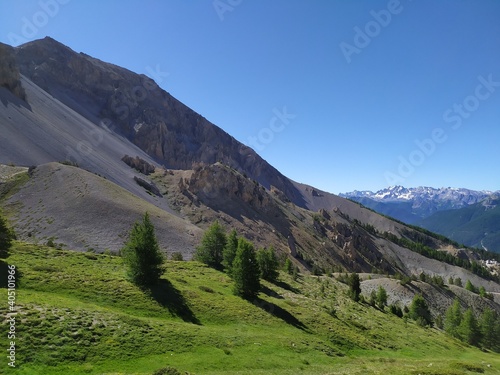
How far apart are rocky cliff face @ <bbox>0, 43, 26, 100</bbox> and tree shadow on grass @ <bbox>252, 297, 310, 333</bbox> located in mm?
156197

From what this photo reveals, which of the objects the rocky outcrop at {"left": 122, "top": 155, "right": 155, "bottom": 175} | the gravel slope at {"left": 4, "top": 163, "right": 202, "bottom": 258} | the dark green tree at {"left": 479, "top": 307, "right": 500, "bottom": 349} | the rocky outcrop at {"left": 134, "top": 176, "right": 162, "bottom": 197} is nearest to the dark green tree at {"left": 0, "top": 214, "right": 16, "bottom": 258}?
the gravel slope at {"left": 4, "top": 163, "right": 202, "bottom": 258}

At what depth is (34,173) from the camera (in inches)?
3679

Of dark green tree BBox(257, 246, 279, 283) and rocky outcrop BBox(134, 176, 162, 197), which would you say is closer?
dark green tree BBox(257, 246, 279, 283)

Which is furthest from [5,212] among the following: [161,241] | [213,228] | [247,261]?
[247,261]

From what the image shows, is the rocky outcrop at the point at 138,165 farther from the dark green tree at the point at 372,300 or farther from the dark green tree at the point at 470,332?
the dark green tree at the point at 470,332

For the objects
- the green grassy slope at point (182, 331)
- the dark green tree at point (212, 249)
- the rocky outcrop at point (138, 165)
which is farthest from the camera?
the rocky outcrop at point (138, 165)

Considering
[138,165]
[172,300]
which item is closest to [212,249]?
[172,300]

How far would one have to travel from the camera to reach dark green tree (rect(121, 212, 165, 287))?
4181 cm

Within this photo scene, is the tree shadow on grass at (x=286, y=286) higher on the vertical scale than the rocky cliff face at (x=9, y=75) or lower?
lower

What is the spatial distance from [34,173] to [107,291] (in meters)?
74.7

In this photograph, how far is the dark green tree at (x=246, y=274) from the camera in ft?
159

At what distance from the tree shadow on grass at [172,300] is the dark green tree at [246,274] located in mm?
9959

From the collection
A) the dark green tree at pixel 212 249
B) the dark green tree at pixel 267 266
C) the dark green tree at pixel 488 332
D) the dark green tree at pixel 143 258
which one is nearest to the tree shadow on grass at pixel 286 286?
the dark green tree at pixel 267 266

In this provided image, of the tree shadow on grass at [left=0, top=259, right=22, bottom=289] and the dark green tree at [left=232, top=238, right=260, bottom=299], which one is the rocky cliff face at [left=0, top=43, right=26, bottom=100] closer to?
the tree shadow on grass at [left=0, top=259, right=22, bottom=289]
